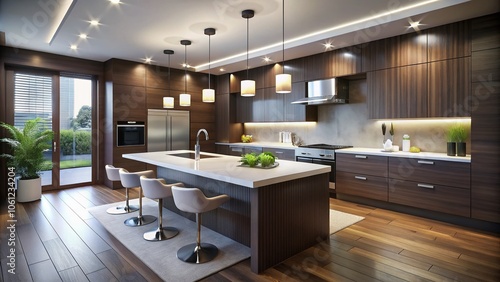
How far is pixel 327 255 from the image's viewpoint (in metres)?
2.76

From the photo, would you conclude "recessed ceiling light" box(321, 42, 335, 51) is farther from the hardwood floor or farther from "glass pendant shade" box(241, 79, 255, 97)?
the hardwood floor

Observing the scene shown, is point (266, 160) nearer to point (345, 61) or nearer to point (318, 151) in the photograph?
point (318, 151)

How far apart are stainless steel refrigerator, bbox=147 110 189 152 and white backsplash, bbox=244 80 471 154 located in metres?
2.25

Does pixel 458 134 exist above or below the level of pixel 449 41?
below

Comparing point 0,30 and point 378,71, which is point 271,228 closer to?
point 378,71

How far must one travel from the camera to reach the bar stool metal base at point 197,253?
264cm

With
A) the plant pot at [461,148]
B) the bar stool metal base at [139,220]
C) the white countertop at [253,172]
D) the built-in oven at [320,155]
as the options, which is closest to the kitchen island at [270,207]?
the white countertop at [253,172]

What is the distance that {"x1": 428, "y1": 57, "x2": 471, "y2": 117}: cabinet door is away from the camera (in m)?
3.57

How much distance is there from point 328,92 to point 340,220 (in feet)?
7.70

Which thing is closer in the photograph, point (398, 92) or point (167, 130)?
point (398, 92)

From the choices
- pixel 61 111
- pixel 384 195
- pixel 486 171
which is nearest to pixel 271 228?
pixel 384 195

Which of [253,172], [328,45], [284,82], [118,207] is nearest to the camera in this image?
[253,172]

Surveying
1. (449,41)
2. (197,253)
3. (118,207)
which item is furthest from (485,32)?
(118,207)

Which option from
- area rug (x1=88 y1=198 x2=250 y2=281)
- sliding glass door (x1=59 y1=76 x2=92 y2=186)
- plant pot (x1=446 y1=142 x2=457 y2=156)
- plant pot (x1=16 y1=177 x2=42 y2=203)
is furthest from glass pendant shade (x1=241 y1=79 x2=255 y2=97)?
sliding glass door (x1=59 y1=76 x2=92 y2=186)
